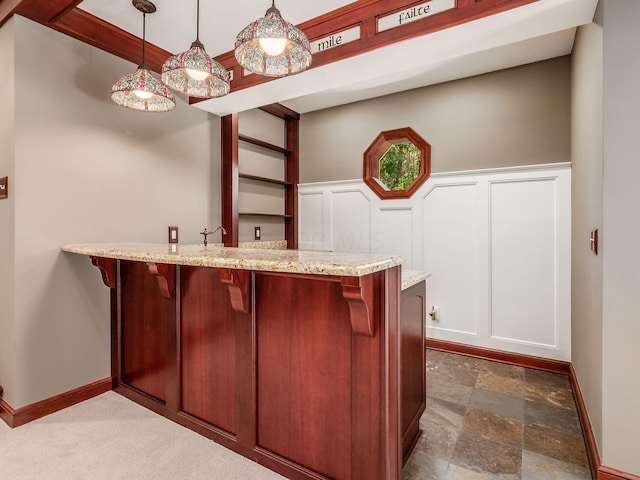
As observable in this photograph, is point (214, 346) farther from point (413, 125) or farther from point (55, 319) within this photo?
point (413, 125)

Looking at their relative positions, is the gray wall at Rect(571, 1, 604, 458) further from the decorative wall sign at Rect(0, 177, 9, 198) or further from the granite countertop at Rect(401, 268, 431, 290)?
the decorative wall sign at Rect(0, 177, 9, 198)

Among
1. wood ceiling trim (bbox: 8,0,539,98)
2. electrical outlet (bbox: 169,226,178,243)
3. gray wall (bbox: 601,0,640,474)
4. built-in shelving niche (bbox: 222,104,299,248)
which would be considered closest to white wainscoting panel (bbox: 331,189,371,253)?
built-in shelving niche (bbox: 222,104,299,248)

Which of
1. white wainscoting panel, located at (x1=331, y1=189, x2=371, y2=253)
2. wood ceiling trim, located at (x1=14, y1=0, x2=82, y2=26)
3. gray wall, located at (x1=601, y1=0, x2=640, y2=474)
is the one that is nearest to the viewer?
gray wall, located at (x1=601, y1=0, x2=640, y2=474)

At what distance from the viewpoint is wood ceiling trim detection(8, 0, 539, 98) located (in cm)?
187

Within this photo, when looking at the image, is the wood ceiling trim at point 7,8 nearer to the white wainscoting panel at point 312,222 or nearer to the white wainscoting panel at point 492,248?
the white wainscoting panel at point 312,222

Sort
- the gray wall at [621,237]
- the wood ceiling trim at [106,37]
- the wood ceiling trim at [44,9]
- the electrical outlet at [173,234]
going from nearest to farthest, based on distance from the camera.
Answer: the gray wall at [621,237], the wood ceiling trim at [44,9], the wood ceiling trim at [106,37], the electrical outlet at [173,234]

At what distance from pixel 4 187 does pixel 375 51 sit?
253 cm

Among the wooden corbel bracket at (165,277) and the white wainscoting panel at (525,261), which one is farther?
the white wainscoting panel at (525,261)

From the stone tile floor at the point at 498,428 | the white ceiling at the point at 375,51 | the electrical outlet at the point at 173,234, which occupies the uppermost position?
the white ceiling at the point at 375,51

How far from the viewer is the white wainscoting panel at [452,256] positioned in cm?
328

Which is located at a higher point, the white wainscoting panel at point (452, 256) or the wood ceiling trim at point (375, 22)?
the wood ceiling trim at point (375, 22)

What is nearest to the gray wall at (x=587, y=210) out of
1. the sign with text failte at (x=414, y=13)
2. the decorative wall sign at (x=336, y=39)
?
the sign with text failte at (x=414, y=13)

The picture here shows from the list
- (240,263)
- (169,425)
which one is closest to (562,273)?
(240,263)

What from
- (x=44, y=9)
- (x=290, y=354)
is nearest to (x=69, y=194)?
(x=44, y=9)
